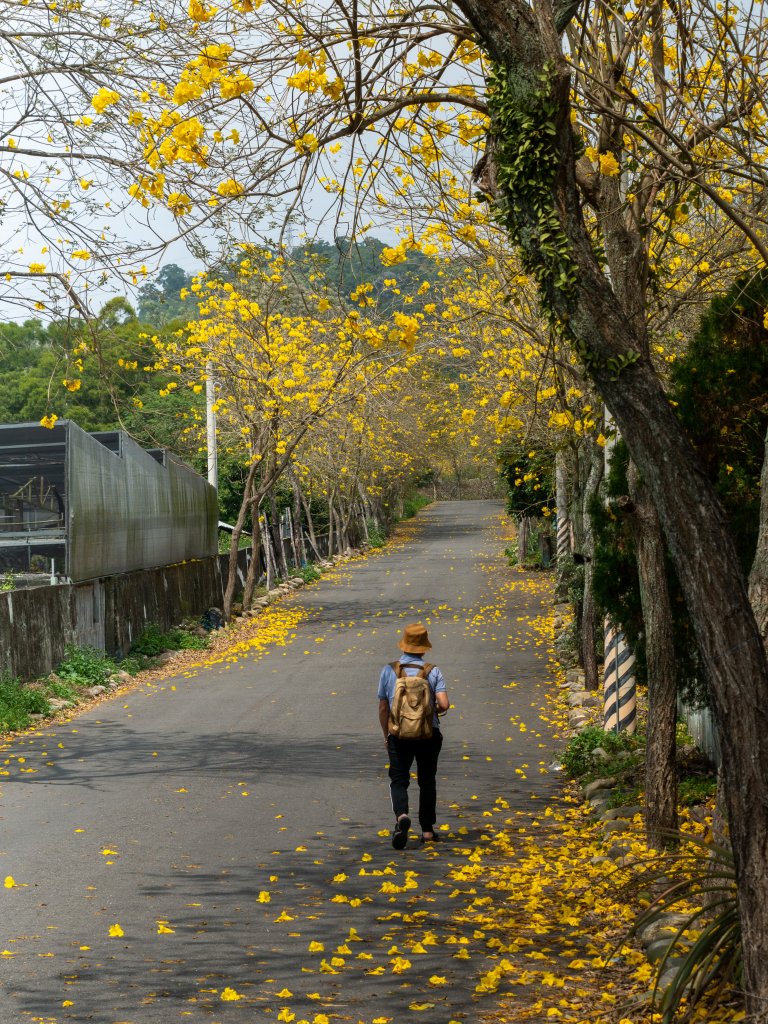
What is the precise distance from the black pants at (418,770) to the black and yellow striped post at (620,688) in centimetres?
331

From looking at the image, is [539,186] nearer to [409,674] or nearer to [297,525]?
[409,674]

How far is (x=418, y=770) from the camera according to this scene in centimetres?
921

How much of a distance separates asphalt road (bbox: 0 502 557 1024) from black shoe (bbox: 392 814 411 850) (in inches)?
3.9

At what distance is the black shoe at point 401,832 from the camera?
8.94 meters

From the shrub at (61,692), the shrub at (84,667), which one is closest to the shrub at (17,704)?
the shrub at (61,692)

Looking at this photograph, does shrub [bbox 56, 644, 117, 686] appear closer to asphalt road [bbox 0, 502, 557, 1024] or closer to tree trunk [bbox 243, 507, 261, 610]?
asphalt road [bbox 0, 502, 557, 1024]

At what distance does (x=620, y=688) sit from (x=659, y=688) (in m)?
3.85

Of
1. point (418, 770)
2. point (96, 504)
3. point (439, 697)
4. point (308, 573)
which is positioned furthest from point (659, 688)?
point (308, 573)

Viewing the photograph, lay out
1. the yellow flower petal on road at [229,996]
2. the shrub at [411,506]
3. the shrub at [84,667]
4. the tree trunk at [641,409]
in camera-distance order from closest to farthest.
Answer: the tree trunk at [641,409] → the yellow flower petal on road at [229,996] → the shrub at [84,667] → the shrub at [411,506]

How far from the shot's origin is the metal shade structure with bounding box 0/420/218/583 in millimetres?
19594

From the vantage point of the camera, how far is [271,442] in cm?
2734

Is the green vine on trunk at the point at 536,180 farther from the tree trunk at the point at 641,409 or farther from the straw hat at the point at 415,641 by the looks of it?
the straw hat at the point at 415,641

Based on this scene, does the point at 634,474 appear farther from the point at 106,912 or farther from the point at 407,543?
the point at 407,543

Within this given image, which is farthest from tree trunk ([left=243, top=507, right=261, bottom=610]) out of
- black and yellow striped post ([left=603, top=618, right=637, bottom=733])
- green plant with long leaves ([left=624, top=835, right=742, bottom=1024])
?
green plant with long leaves ([left=624, top=835, right=742, bottom=1024])
